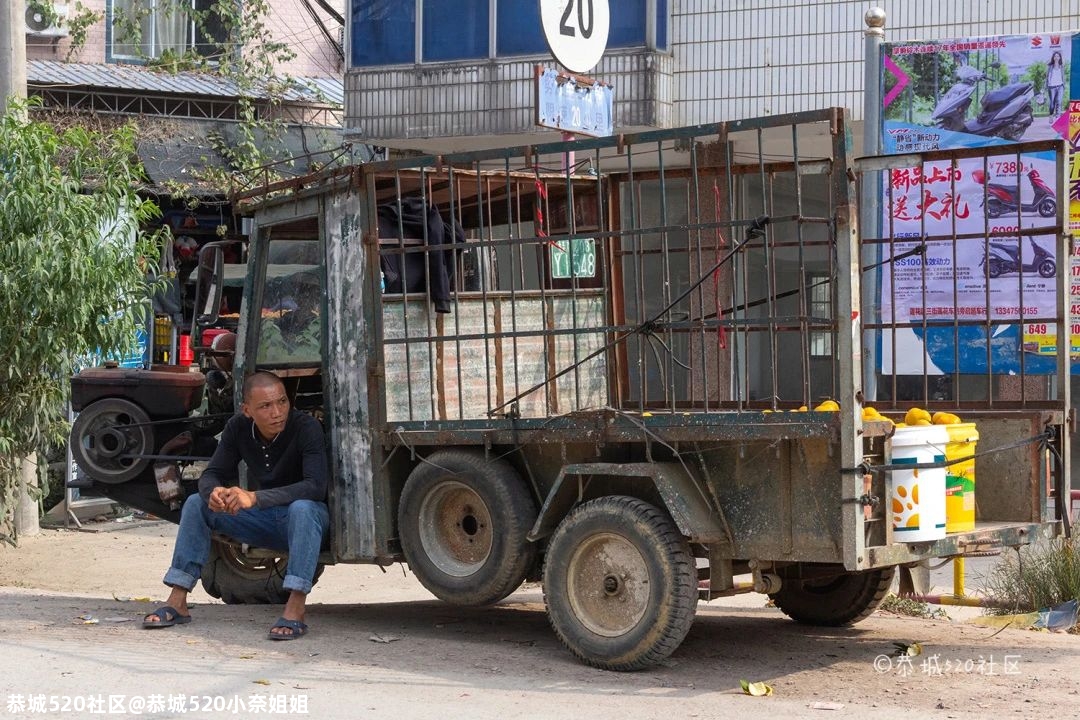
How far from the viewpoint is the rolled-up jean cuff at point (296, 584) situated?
6527 mm

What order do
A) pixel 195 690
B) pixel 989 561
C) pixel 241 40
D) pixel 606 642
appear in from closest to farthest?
pixel 195 690
pixel 606 642
pixel 989 561
pixel 241 40

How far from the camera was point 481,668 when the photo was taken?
19.6 feet

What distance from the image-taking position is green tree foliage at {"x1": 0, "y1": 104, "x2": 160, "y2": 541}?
8.18 metres

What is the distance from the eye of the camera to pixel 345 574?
10039mm

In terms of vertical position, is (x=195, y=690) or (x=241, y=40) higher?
(x=241, y=40)

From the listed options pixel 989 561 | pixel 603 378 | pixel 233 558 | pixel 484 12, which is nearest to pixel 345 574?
pixel 233 558

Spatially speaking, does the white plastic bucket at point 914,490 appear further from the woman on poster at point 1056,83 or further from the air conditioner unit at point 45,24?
the air conditioner unit at point 45,24

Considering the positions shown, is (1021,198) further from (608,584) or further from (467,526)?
(467,526)

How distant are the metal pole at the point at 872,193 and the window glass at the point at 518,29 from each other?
4.77m

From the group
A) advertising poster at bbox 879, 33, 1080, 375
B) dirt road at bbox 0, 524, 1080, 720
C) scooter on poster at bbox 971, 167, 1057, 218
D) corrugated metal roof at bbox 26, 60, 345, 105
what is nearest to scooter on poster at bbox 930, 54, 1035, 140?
advertising poster at bbox 879, 33, 1080, 375

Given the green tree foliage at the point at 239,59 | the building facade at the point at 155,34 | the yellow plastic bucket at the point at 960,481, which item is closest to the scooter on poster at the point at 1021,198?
the yellow plastic bucket at the point at 960,481

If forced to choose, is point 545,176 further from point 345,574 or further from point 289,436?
point 345,574

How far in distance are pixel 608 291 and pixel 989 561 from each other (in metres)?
3.46

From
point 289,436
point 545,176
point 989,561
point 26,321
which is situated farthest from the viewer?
point 989,561
